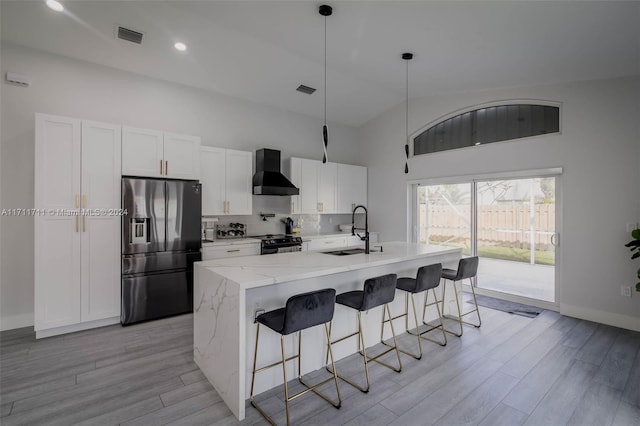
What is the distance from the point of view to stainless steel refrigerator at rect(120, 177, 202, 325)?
378 cm

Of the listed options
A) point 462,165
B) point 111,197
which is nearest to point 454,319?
point 462,165

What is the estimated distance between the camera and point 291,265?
2662 mm

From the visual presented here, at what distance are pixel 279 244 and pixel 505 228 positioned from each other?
11.9 ft

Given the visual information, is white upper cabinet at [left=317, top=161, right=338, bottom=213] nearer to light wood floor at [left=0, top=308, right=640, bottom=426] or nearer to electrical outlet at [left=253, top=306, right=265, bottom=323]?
light wood floor at [left=0, top=308, right=640, bottom=426]

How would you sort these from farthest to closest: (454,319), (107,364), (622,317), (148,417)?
(454,319)
(622,317)
(107,364)
(148,417)

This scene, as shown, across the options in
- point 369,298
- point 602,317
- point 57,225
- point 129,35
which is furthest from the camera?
point 602,317

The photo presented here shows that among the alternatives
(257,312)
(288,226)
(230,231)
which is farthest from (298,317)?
(288,226)

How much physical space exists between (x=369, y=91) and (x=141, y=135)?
3.79 m

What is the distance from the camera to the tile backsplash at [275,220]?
537 centimetres

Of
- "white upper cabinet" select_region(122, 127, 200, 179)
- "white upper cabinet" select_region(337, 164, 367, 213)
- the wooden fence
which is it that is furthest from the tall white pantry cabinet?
the wooden fence

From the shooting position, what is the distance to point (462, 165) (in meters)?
5.29

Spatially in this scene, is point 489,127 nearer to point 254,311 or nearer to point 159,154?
point 254,311

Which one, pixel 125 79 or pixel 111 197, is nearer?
pixel 111 197

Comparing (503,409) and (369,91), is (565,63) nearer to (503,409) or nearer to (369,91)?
(369,91)
